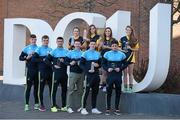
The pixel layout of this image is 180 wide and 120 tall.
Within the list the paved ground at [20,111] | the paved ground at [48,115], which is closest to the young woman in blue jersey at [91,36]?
the paved ground at [20,111]

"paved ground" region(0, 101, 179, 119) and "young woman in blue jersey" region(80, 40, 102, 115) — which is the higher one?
"young woman in blue jersey" region(80, 40, 102, 115)

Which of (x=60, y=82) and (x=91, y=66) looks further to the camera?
(x=60, y=82)

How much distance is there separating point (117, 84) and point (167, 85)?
242cm

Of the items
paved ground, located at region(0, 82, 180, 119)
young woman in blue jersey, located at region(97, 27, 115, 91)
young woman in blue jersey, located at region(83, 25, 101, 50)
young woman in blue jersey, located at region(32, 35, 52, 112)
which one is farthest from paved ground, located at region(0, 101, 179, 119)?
young woman in blue jersey, located at region(83, 25, 101, 50)

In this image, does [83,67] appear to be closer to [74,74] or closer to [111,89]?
[74,74]

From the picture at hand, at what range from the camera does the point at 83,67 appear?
462 inches

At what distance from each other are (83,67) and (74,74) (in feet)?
1.72

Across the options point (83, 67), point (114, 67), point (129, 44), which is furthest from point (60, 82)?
point (129, 44)

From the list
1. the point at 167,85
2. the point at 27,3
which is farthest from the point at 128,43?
the point at 27,3

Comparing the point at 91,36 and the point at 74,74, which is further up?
the point at 91,36

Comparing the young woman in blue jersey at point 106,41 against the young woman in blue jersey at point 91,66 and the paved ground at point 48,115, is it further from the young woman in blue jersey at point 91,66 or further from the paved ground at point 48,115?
the paved ground at point 48,115

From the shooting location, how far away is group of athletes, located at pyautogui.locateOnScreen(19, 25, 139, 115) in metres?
11.7

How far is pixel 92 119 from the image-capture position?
1108cm

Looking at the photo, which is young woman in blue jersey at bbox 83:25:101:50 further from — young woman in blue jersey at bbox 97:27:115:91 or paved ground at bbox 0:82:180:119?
paved ground at bbox 0:82:180:119
